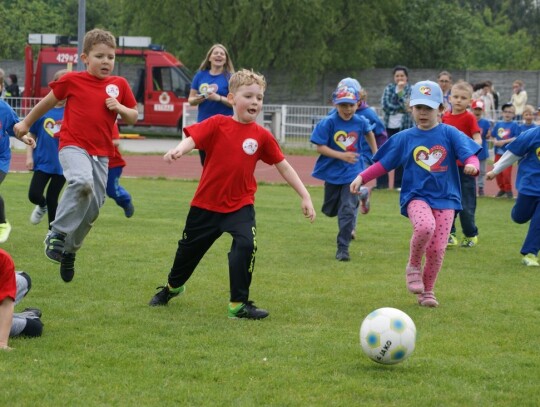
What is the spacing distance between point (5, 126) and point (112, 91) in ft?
6.45

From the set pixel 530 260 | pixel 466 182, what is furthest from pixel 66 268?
pixel 466 182

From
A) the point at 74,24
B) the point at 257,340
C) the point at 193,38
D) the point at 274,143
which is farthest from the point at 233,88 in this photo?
the point at 74,24

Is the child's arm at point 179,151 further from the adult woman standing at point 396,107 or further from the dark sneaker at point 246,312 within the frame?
the adult woman standing at point 396,107

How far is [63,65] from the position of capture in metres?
35.1

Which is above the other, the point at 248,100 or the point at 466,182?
the point at 248,100

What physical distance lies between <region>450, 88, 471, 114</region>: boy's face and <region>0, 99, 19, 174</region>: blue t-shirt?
5.17m

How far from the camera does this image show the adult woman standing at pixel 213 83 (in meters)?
13.3

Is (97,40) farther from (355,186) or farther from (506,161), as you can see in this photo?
(506,161)

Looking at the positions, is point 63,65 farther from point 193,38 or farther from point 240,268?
point 240,268

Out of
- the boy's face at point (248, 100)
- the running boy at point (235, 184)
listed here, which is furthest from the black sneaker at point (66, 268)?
the boy's face at point (248, 100)

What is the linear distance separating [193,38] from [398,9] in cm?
1117

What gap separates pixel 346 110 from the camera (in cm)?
1118

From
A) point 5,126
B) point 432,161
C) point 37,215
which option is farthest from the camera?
point 37,215

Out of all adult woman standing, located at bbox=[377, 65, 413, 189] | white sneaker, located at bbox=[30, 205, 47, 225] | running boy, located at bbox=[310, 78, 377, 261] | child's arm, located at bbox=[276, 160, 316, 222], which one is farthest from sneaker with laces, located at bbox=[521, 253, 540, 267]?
adult woman standing, located at bbox=[377, 65, 413, 189]
